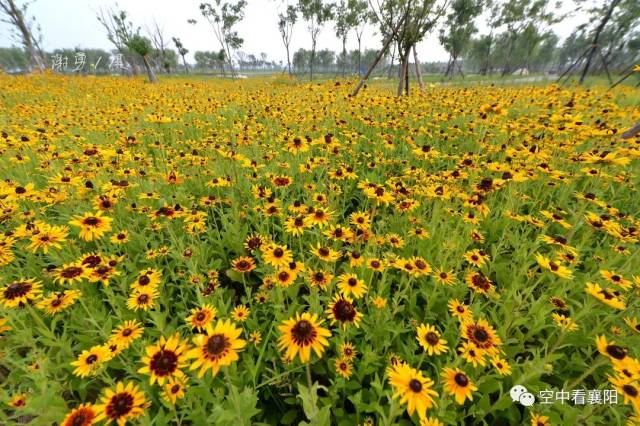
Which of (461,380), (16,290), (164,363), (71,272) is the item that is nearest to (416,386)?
(461,380)

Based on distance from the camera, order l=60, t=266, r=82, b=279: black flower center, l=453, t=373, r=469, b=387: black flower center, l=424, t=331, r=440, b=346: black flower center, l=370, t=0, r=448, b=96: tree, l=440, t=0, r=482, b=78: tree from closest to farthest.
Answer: l=453, t=373, r=469, b=387: black flower center, l=424, t=331, r=440, b=346: black flower center, l=60, t=266, r=82, b=279: black flower center, l=370, t=0, r=448, b=96: tree, l=440, t=0, r=482, b=78: tree

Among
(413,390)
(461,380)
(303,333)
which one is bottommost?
(461,380)

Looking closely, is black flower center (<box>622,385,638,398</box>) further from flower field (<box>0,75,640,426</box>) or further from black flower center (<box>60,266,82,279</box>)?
black flower center (<box>60,266,82,279</box>)

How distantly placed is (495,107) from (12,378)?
7394 mm

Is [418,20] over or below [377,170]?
over

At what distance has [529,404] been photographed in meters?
2.06

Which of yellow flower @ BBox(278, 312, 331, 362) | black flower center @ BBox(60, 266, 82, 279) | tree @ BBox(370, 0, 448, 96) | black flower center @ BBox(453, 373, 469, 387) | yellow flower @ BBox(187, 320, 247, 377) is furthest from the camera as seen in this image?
tree @ BBox(370, 0, 448, 96)

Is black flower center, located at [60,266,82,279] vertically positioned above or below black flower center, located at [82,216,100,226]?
below

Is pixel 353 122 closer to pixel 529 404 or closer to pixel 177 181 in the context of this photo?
pixel 177 181

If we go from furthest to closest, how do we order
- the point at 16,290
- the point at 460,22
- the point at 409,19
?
1. the point at 460,22
2. the point at 409,19
3. the point at 16,290

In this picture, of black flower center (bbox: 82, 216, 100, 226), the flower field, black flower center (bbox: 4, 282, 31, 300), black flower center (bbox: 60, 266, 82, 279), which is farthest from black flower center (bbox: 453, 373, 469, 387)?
black flower center (bbox: 82, 216, 100, 226)

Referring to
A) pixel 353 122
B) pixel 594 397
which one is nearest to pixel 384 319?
pixel 594 397

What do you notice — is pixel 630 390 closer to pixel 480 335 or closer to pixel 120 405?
pixel 480 335

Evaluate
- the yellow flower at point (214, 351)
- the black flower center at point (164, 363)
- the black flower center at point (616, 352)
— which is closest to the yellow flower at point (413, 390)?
the yellow flower at point (214, 351)
